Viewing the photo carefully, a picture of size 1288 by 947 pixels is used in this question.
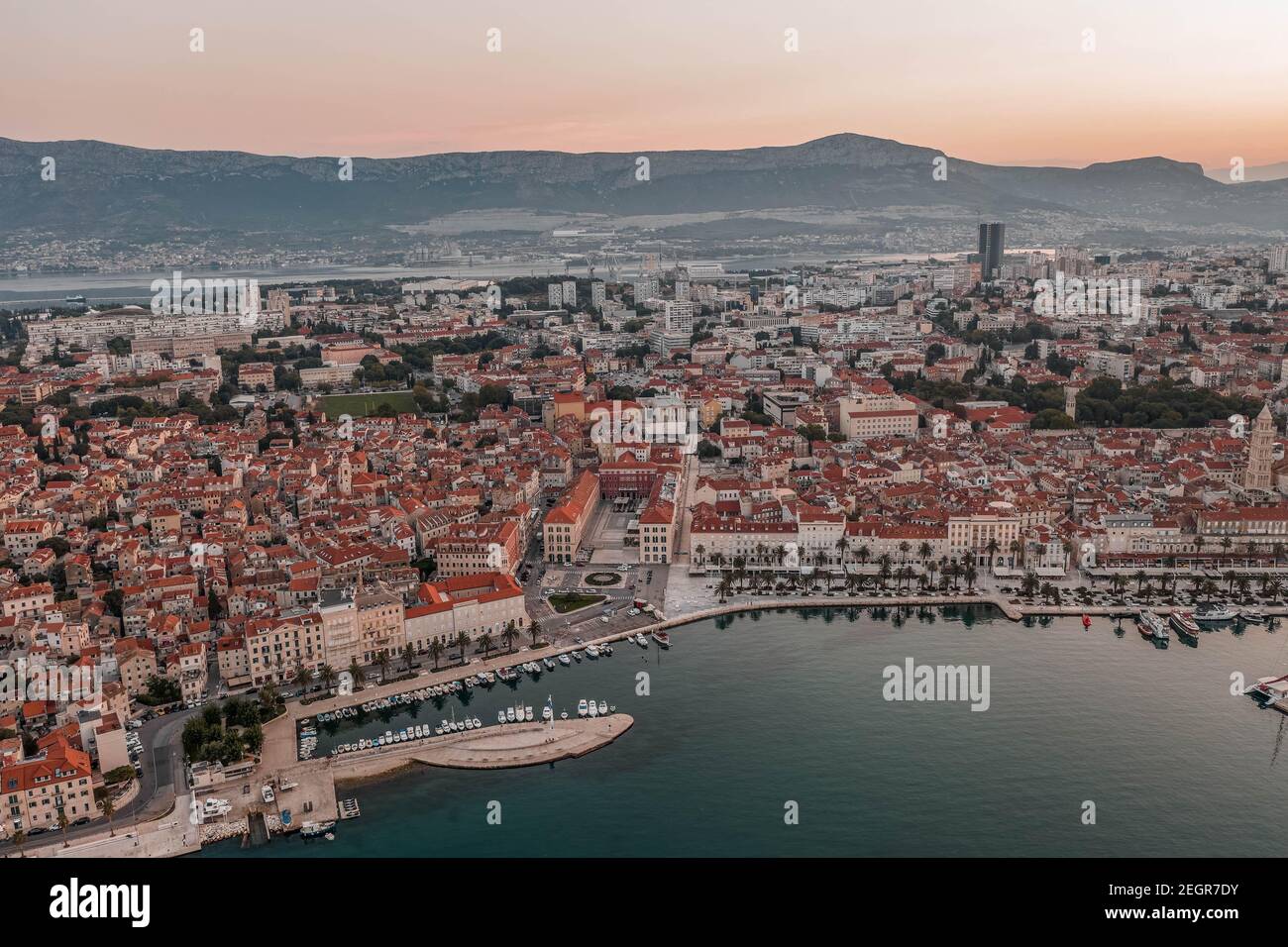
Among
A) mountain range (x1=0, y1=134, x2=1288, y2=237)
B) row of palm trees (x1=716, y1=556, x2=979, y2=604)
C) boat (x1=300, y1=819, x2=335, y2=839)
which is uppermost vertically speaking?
mountain range (x1=0, y1=134, x2=1288, y2=237)

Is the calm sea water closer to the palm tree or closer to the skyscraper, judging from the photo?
the palm tree

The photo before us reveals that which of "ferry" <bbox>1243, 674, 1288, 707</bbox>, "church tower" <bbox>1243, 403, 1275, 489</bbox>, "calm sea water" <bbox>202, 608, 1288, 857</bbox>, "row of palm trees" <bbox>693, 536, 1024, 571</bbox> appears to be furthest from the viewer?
"church tower" <bbox>1243, 403, 1275, 489</bbox>

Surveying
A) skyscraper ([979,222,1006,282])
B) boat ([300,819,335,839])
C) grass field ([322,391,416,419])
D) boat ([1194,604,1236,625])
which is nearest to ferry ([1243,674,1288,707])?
boat ([1194,604,1236,625])

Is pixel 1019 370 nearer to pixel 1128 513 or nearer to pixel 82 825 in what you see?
pixel 1128 513

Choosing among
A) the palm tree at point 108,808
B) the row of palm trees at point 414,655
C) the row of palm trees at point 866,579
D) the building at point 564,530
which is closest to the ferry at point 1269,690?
the row of palm trees at point 866,579

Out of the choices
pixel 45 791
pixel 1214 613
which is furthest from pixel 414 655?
pixel 1214 613

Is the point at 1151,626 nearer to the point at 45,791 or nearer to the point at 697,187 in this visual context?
the point at 45,791
